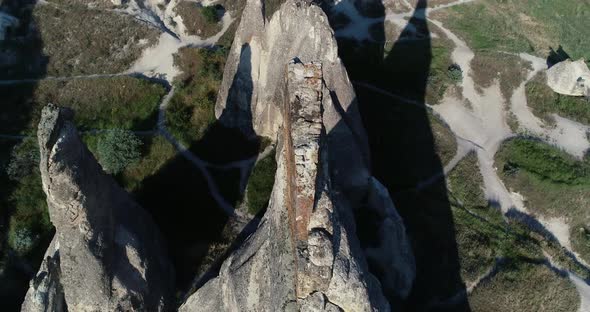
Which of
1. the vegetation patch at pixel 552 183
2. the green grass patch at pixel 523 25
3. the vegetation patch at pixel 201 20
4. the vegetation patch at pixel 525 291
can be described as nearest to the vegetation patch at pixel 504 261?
the vegetation patch at pixel 525 291

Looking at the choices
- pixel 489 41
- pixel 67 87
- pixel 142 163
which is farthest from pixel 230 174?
pixel 489 41

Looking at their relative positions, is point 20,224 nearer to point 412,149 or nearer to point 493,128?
point 412,149

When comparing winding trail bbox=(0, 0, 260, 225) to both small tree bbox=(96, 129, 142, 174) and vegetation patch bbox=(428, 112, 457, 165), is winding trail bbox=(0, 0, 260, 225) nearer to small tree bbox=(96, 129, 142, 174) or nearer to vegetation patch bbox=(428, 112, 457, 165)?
small tree bbox=(96, 129, 142, 174)

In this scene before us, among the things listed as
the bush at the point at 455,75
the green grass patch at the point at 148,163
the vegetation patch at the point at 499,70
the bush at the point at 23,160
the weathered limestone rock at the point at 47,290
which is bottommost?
the vegetation patch at the point at 499,70

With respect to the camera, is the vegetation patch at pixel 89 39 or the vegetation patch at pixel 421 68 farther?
the vegetation patch at pixel 89 39

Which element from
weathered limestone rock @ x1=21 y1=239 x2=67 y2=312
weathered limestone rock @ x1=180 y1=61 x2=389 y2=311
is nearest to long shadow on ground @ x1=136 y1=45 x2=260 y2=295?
weathered limestone rock @ x1=21 y1=239 x2=67 y2=312

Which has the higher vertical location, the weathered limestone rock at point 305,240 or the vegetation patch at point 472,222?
the weathered limestone rock at point 305,240

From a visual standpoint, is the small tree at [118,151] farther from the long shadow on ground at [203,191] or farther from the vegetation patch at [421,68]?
the vegetation patch at [421,68]
